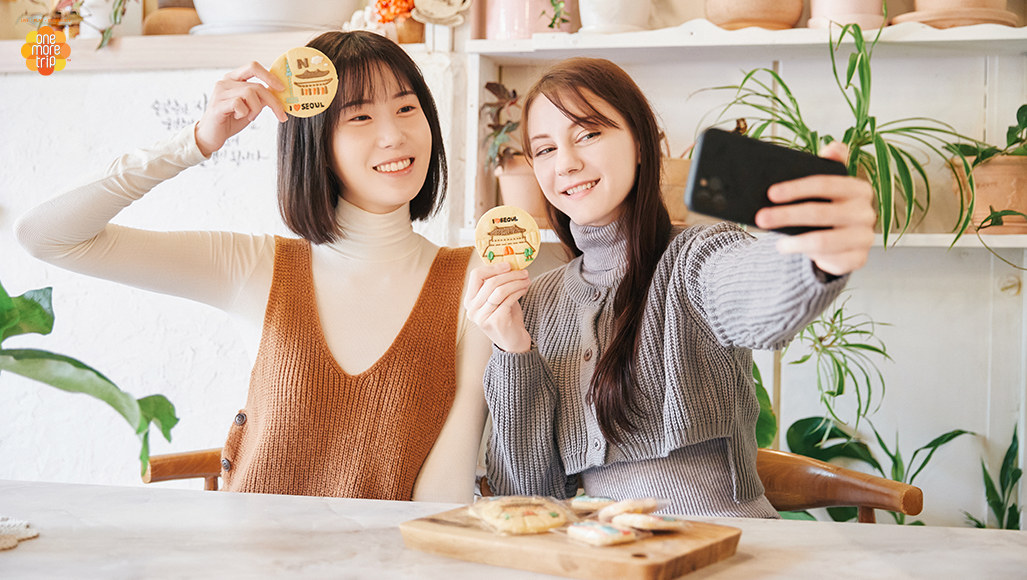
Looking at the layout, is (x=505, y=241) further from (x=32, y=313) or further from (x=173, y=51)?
(x=173, y=51)

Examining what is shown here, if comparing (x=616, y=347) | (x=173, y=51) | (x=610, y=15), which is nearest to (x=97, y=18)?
(x=173, y=51)

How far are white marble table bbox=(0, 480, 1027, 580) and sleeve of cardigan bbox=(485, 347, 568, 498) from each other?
1.11ft

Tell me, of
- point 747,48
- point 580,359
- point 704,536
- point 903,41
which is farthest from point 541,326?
point 903,41

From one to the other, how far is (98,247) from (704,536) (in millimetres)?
1097

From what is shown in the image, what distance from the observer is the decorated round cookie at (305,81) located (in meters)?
1.37

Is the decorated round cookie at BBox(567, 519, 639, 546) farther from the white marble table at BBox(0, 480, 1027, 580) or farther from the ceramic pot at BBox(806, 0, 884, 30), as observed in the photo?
the ceramic pot at BBox(806, 0, 884, 30)

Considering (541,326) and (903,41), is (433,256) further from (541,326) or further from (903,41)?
(903,41)

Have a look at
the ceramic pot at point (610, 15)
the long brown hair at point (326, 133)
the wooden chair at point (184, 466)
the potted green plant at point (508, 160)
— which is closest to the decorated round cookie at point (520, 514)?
the long brown hair at point (326, 133)

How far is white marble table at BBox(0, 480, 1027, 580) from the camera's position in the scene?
776 millimetres

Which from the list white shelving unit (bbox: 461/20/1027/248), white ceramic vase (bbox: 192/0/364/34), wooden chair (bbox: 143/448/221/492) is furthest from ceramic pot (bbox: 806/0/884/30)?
wooden chair (bbox: 143/448/221/492)

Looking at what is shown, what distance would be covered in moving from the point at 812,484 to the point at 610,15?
1215 mm

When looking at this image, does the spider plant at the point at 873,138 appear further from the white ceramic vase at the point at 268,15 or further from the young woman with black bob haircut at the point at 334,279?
the white ceramic vase at the point at 268,15

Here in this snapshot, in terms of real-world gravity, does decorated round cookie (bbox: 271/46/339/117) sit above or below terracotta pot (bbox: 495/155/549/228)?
above

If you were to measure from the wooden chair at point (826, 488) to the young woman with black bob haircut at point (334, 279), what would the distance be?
22.4 inches
